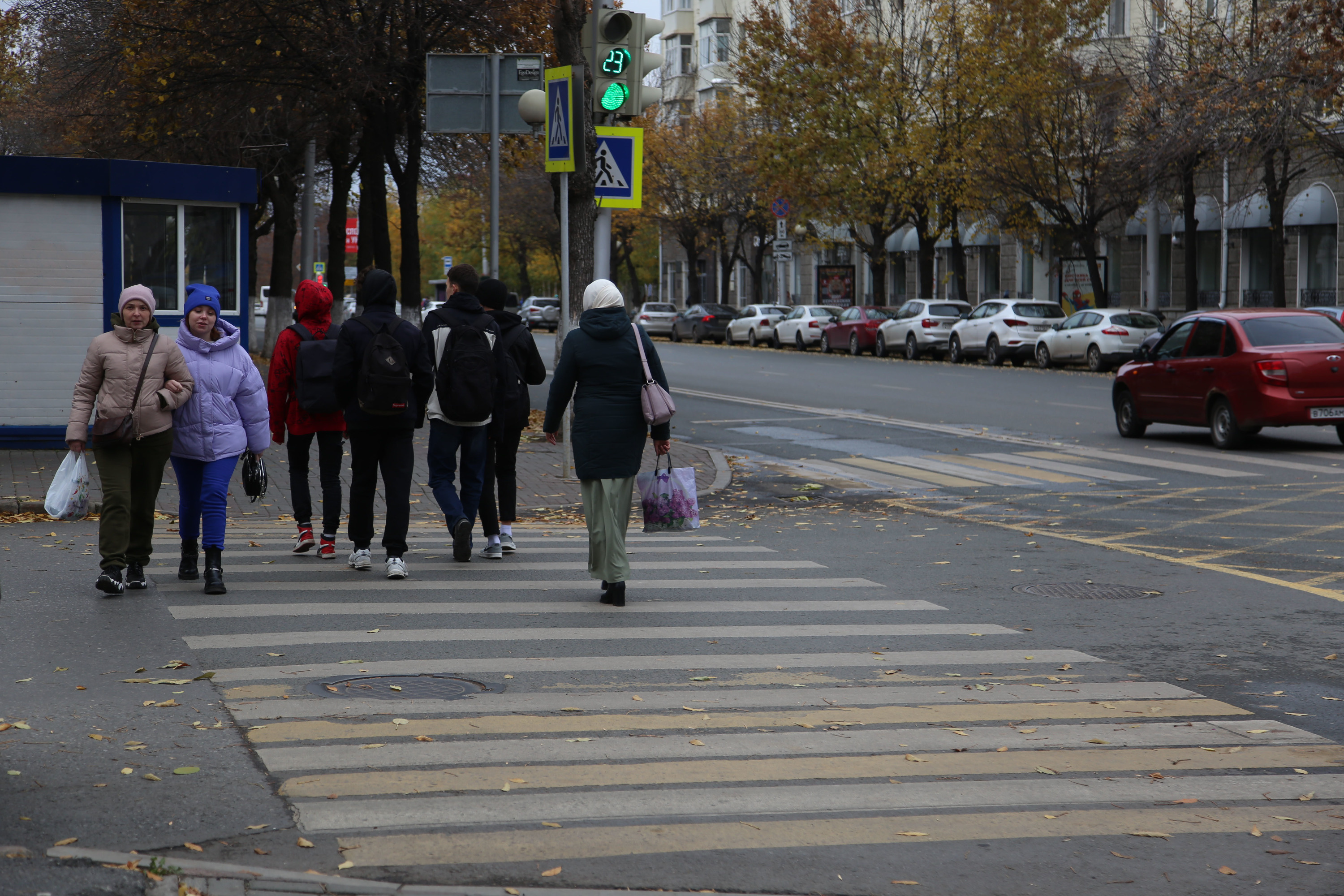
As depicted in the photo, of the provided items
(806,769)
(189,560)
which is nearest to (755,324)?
(189,560)

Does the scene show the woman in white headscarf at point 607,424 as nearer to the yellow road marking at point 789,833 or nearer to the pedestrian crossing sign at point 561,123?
the yellow road marking at point 789,833

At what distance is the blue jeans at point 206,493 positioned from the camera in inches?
356

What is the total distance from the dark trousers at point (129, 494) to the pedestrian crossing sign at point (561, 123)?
541 cm

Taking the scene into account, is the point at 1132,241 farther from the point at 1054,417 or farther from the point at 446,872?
the point at 446,872

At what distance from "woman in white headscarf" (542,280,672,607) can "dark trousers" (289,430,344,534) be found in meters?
1.96

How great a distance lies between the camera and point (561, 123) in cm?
1351

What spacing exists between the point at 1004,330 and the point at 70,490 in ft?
108

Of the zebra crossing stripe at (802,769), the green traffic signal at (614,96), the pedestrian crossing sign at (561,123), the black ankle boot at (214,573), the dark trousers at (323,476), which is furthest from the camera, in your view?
the green traffic signal at (614,96)

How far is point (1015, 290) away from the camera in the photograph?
55938 millimetres

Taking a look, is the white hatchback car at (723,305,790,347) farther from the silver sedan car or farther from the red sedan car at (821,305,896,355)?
the silver sedan car

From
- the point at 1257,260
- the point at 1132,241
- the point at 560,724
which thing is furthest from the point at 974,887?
the point at 1132,241

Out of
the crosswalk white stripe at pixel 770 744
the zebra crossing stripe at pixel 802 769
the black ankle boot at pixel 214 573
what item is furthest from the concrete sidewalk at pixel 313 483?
the zebra crossing stripe at pixel 802 769

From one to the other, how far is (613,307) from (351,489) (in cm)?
208

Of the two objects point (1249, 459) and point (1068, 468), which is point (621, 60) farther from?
point (1249, 459)
